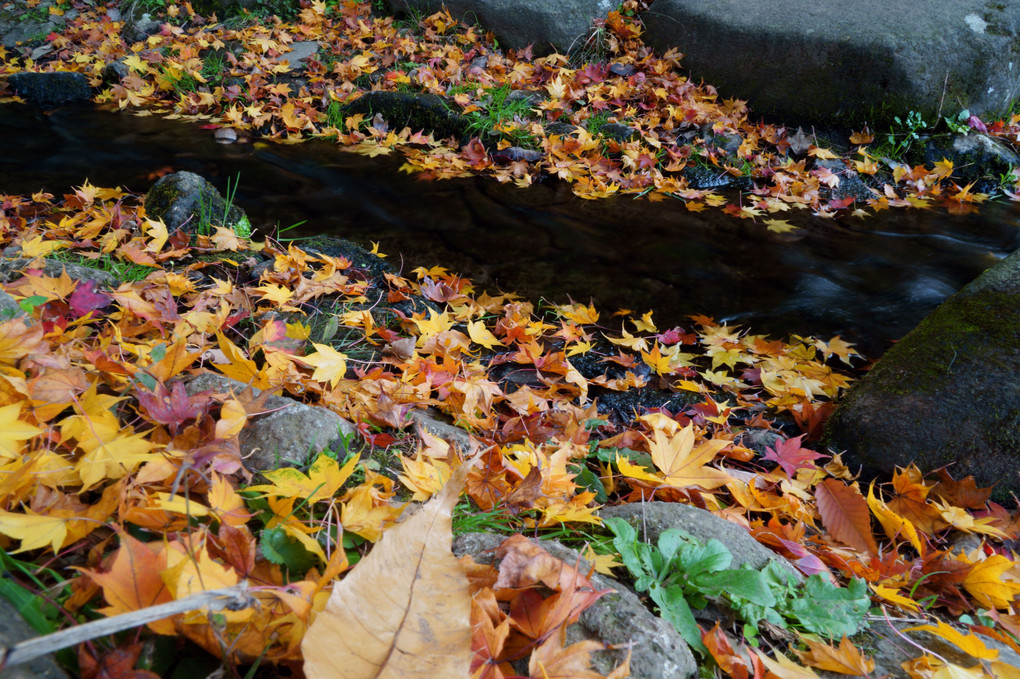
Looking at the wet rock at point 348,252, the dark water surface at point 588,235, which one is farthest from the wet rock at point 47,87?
the wet rock at point 348,252

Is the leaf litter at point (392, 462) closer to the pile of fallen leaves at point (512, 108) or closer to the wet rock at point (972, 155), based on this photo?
the pile of fallen leaves at point (512, 108)

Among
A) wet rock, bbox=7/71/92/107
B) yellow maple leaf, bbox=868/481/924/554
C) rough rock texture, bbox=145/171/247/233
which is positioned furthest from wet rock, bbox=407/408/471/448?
wet rock, bbox=7/71/92/107

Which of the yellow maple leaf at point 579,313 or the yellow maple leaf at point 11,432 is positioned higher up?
the yellow maple leaf at point 11,432

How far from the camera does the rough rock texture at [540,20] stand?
6406mm

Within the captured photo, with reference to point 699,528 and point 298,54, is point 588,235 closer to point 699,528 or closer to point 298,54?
point 699,528

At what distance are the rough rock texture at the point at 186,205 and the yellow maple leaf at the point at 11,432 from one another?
219 centimetres

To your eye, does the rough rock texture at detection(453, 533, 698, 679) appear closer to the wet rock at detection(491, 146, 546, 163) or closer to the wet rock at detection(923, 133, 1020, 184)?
the wet rock at detection(491, 146, 546, 163)

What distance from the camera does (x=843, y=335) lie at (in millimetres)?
3205

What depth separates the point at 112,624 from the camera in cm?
48

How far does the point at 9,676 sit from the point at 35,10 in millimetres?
9985

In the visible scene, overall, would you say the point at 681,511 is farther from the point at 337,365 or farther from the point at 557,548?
the point at 337,365

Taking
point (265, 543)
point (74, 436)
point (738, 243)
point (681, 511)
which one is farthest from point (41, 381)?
point (738, 243)

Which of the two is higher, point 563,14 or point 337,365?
point 563,14

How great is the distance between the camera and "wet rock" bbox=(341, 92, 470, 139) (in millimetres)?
5262
